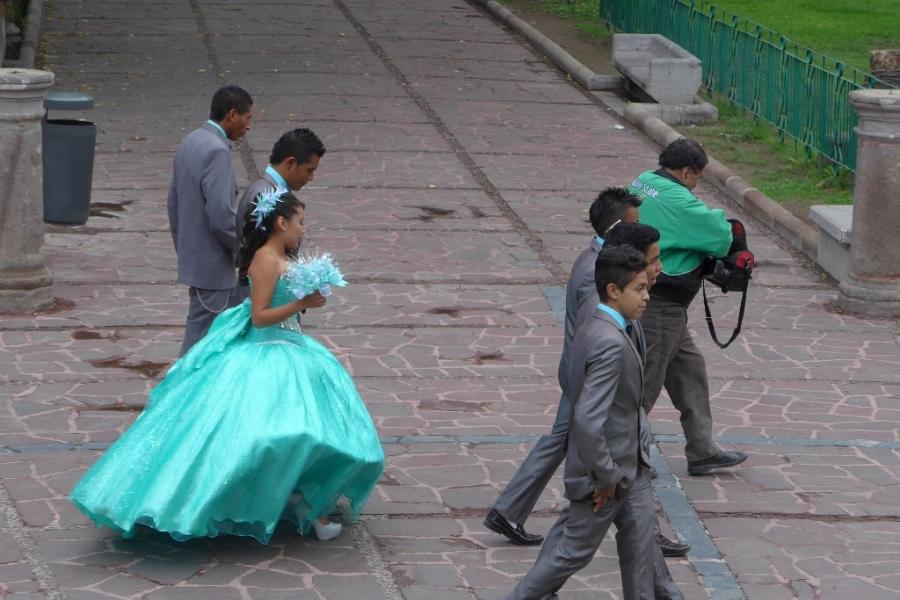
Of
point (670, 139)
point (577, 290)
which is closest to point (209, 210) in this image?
point (577, 290)

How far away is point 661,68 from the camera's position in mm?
17391

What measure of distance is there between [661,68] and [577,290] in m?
11.2

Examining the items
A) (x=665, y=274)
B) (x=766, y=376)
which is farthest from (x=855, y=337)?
(x=665, y=274)

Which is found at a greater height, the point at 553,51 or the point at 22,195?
the point at 553,51

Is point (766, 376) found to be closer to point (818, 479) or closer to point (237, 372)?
point (818, 479)

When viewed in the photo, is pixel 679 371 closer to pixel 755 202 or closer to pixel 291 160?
pixel 291 160

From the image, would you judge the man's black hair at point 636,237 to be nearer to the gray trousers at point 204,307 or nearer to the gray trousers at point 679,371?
the gray trousers at point 679,371

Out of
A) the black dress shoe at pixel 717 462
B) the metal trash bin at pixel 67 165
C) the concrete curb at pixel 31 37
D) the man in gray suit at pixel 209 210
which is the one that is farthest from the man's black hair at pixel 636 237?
the concrete curb at pixel 31 37

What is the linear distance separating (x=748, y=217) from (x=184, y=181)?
7143mm

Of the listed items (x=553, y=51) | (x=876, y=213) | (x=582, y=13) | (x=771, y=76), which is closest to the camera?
(x=876, y=213)

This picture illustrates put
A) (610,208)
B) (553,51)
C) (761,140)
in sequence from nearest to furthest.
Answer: (610,208) < (761,140) < (553,51)

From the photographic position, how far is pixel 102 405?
868 cm

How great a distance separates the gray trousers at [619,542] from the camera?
5.86 meters

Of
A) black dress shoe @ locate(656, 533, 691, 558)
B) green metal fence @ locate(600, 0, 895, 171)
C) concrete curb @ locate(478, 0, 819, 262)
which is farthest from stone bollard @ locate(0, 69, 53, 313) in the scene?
green metal fence @ locate(600, 0, 895, 171)
